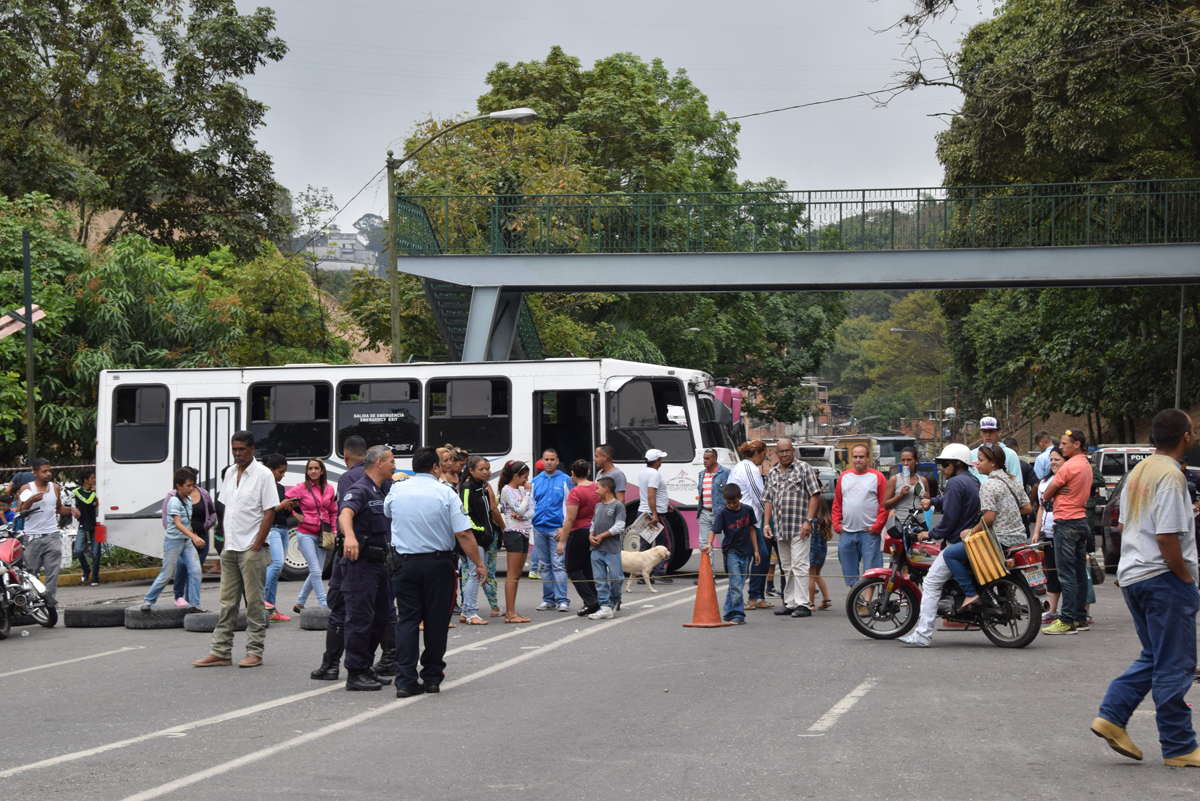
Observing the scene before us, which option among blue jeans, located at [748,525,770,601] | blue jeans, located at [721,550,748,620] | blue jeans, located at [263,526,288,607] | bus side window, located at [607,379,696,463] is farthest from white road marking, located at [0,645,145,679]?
bus side window, located at [607,379,696,463]

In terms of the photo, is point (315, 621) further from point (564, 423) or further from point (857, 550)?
point (564, 423)

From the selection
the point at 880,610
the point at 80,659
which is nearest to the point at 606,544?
the point at 880,610

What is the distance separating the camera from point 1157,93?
24.8 metres

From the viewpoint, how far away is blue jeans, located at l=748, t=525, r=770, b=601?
44.3 ft

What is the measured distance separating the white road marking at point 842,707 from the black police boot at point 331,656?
3.74 metres

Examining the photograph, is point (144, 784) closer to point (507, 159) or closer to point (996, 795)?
point (996, 795)

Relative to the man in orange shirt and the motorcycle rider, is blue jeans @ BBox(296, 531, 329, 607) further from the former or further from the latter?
the man in orange shirt

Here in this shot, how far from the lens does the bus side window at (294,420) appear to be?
65.5 ft

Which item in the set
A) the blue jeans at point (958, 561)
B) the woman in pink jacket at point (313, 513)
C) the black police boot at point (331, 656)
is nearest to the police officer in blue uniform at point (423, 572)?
the black police boot at point (331, 656)

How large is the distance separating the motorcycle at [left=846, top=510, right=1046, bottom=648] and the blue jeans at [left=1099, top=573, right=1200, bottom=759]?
4280mm

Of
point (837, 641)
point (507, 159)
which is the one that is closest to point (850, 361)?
point (507, 159)

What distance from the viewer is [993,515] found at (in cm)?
1073

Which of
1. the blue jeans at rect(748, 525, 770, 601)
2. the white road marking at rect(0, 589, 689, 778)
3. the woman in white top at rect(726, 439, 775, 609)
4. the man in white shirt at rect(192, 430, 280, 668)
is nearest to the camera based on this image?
the white road marking at rect(0, 589, 689, 778)

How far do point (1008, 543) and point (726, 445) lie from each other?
8531 mm
